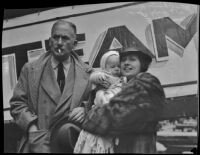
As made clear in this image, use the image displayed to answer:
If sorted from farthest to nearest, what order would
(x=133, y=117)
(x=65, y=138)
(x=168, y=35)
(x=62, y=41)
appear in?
1. (x=62, y=41)
2. (x=168, y=35)
3. (x=65, y=138)
4. (x=133, y=117)

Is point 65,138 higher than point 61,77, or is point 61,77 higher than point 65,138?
point 61,77

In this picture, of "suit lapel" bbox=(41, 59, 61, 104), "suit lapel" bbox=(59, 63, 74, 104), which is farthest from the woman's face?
"suit lapel" bbox=(41, 59, 61, 104)

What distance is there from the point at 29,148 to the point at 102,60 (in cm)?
129

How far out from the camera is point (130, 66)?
15.6 ft

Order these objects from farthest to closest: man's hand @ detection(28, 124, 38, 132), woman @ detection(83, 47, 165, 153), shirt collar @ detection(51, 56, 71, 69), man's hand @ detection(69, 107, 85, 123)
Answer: shirt collar @ detection(51, 56, 71, 69) < man's hand @ detection(28, 124, 38, 132) < man's hand @ detection(69, 107, 85, 123) < woman @ detection(83, 47, 165, 153)

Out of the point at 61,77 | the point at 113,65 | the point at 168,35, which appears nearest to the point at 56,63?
the point at 61,77

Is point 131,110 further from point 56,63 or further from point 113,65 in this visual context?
point 56,63

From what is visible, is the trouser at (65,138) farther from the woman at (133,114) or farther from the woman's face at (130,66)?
the woman's face at (130,66)

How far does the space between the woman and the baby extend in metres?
0.06

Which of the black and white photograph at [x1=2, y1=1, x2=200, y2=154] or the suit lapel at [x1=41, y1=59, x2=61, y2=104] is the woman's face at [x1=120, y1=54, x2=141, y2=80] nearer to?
the black and white photograph at [x1=2, y1=1, x2=200, y2=154]

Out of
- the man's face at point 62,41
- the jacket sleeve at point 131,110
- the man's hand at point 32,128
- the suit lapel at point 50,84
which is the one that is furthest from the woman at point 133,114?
the man's face at point 62,41

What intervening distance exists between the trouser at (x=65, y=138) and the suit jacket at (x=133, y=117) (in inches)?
5.5

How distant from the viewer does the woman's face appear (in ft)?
15.5

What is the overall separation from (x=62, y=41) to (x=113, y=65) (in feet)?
2.18
